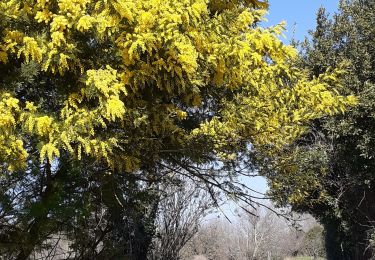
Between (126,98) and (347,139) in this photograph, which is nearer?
(126,98)

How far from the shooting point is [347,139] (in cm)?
1132

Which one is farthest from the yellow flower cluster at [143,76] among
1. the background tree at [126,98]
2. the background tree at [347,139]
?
the background tree at [347,139]

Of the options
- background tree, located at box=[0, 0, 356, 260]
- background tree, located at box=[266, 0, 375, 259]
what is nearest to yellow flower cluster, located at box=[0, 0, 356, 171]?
background tree, located at box=[0, 0, 356, 260]

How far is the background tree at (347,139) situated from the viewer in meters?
10.7

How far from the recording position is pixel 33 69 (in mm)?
4371

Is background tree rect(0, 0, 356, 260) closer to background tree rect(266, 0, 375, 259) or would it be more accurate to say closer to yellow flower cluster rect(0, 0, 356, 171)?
yellow flower cluster rect(0, 0, 356, 171)

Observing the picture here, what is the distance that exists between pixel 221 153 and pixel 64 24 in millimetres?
2592

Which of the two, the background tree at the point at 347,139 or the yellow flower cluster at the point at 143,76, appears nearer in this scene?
the yellow flower cluster at the point at 143,76

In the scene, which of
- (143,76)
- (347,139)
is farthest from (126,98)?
(347,139)

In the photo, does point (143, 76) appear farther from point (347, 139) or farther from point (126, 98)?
point (347, 139)

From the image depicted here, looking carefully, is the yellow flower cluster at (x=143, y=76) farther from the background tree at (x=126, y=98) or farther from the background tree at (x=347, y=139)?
the background tree at (x=347, y=139)

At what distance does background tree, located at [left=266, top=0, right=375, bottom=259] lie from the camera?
35.2 feet

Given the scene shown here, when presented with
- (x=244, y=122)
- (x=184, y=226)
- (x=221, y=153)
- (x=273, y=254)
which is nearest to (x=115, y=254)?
(x=184, y=226)

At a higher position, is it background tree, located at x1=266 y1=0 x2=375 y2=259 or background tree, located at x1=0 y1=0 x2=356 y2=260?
background tree, located at x1=266 y1=0 x2=375 y2=259
